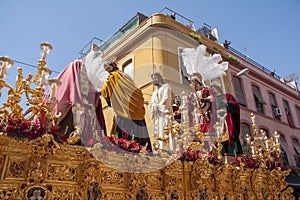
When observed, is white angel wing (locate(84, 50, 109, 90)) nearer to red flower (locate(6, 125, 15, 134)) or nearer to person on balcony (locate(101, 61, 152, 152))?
person on balcony (locate(101, 61, 152, 152))

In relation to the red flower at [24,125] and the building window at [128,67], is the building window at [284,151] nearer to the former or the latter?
the building window at [128,67]

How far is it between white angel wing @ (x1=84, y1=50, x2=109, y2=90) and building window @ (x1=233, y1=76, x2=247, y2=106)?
9.43 meters

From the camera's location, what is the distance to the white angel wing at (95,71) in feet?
18.9

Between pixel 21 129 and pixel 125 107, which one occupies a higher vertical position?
pixel 125 107

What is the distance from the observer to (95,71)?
241 inches

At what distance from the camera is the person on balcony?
223 inches

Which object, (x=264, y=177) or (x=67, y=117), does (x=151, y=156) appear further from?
(x=264, y=177)

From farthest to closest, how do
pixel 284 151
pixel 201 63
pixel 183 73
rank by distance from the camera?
1. pixel 284 151
2. pixel 183 73
3. pixel 201 63

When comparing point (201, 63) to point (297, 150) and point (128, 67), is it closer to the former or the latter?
point (128, 67)

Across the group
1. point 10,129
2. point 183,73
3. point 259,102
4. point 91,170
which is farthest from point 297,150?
point 10,129

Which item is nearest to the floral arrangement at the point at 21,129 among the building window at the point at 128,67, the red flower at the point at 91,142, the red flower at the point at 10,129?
the red flower at the point at 10,129

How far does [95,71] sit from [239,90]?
10430 millimetres

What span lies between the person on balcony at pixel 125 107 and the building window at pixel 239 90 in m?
9.33

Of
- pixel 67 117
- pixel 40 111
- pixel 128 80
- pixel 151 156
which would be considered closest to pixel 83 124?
pixel 67 117
